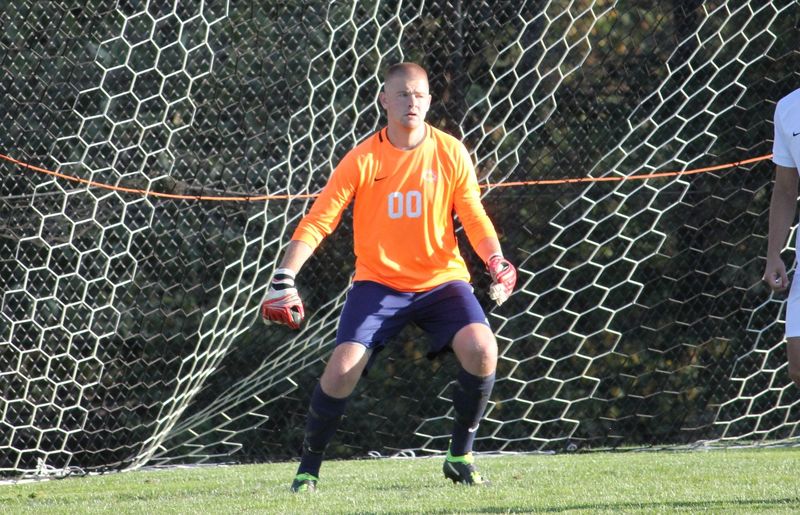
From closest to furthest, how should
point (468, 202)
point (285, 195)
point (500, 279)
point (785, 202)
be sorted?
1. point (785, 202)
2. point (500, 279)
3. point (468, 202)
4. point (285, 195)

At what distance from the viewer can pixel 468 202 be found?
422 centimetres

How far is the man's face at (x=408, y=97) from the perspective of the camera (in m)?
4.07

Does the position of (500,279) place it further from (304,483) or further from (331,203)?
(304,483)

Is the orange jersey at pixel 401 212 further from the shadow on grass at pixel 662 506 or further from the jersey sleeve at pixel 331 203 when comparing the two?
the shadow on grass at pixel 662 506

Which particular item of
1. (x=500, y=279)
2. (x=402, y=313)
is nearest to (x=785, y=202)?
(x=500, y=279)

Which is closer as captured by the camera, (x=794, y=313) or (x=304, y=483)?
(x=794, y=313)

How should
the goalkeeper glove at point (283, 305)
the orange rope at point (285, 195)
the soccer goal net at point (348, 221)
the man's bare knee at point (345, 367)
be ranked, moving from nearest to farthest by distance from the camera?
the goalkeeper glove at point (283, 305)
the man's bare knee at point (345, 367)
the orange rope at point (285, 195)
the soccer goal net at point (348, 221)


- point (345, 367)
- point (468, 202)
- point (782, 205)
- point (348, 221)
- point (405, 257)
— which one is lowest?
point (348, 221)

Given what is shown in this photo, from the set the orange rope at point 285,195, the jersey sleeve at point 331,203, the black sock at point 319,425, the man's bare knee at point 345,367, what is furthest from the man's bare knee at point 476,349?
the orange rope at point 285,195

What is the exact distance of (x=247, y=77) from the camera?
550cm

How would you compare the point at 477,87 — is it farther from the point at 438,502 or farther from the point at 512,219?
the point at 438,502

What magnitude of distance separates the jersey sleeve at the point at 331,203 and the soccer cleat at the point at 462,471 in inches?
34.7

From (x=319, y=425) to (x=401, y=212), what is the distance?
2.51 ft

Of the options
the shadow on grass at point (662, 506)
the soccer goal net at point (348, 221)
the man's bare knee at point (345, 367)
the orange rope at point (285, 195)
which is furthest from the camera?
the soccer goal net at point (348, 221)
